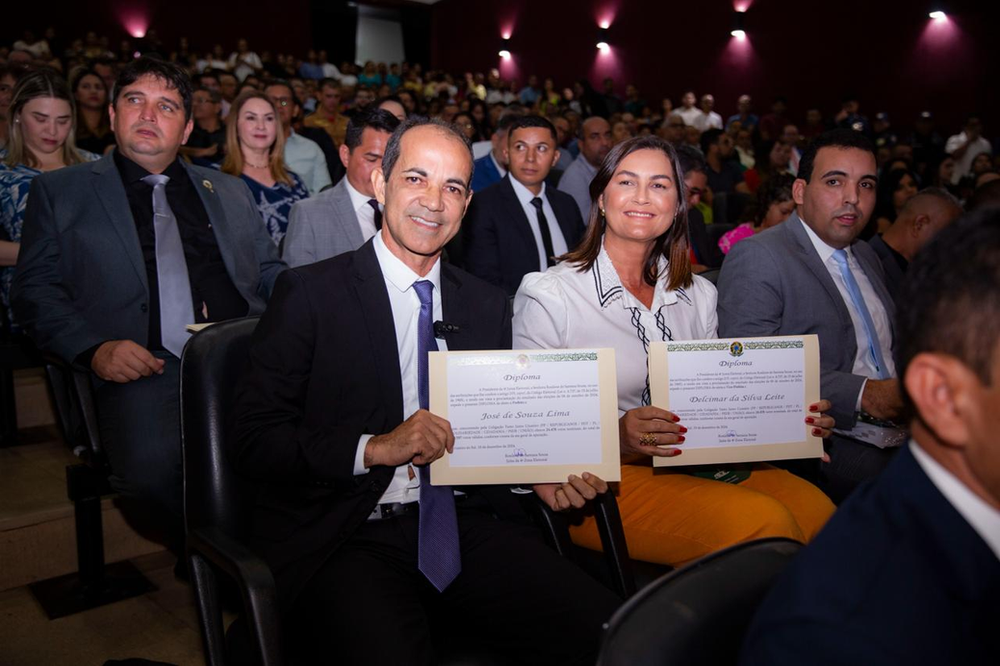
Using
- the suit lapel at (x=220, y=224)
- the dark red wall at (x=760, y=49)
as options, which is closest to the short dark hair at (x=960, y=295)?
the suit lapel at (x=220, y=224)

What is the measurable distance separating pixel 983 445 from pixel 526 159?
3.77 metres

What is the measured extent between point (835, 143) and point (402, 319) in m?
1.70

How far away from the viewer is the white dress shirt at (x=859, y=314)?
2.50 meters

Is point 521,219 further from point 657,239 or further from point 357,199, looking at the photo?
point 657,239

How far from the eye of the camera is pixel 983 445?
0.74 metres

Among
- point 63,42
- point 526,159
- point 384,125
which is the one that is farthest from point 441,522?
point 63,42

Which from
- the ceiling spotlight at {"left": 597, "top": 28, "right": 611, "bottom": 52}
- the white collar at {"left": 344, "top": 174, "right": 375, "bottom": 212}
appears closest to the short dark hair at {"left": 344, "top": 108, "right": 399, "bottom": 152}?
the white collar at {"left": 344, "top": 174, "right": 375, "bottom": 212}

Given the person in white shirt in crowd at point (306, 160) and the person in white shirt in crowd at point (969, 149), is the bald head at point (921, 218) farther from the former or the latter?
the person in white shirt in crowd at point (969, 149)

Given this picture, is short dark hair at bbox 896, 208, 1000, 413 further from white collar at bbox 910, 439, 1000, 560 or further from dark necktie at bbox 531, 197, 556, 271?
dark necktie at bbox 531, 197, 556, 271

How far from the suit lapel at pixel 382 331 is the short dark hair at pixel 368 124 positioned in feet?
6.12

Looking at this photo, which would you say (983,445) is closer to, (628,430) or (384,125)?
(628,430)

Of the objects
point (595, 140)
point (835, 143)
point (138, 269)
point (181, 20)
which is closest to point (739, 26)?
point (595, 140)

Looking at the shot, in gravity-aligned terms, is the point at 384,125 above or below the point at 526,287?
above

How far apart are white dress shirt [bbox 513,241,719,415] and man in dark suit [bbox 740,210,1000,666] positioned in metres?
1.31
